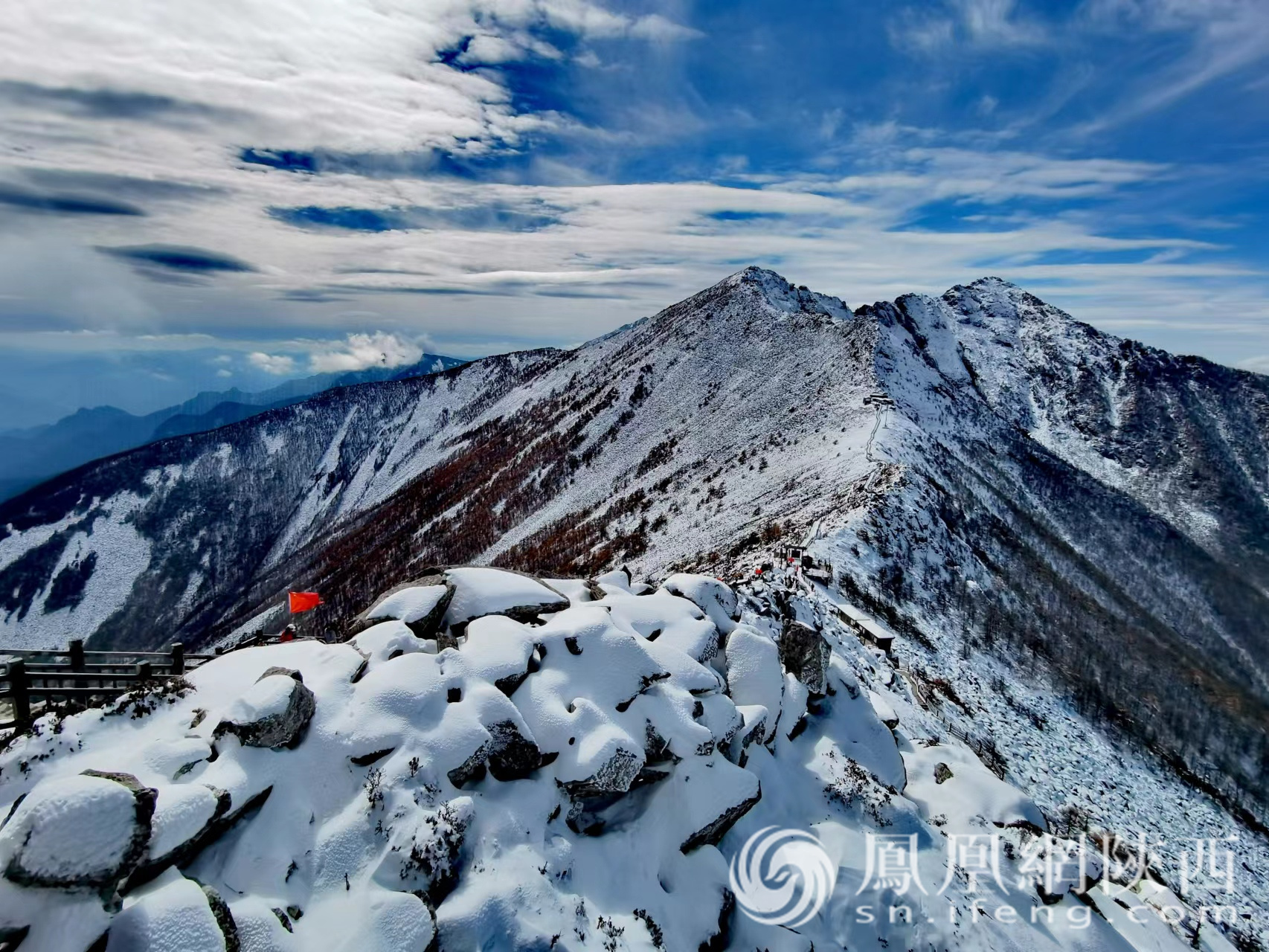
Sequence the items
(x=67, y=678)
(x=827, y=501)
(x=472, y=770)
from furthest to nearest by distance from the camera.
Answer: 1. (x=827, y=501)
2. (x=67, y=678)
3. (x=472, y=770)

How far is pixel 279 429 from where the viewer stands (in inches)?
7721

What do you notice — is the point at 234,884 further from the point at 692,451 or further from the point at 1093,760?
the point at 692,451

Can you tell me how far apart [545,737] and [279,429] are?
219m

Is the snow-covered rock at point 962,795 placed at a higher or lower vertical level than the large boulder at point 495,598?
lower

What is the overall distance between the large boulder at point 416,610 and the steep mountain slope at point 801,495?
1991 cm

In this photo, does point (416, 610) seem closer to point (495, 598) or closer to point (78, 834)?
point (495, 598)

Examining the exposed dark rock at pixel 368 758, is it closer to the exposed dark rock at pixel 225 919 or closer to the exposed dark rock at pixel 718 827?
the exposed dark rock at pixel 225 919

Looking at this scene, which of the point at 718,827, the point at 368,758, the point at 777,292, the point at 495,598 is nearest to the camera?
the point at 368,758

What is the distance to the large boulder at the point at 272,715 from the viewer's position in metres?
9.82

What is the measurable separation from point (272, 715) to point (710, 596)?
36.9ft

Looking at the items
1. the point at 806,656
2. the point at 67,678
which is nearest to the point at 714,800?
the point at 806,656

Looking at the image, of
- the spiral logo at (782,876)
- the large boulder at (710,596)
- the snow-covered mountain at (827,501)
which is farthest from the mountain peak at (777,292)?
the spiral logo at (782,876)

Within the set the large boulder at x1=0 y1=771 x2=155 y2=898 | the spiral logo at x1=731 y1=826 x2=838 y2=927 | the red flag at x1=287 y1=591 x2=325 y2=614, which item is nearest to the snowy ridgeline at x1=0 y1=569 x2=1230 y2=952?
the large boulder at x1=0 y1=771 x2=155 y2=898

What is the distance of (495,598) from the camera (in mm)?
14430
